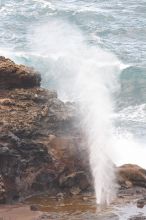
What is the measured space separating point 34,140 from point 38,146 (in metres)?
0.29

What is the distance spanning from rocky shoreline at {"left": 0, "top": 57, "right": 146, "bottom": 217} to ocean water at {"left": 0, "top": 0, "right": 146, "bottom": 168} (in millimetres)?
14730

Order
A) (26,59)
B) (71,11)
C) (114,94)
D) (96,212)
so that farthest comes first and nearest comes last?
(71,11)
(26,59)
(114,94)
(96,212)

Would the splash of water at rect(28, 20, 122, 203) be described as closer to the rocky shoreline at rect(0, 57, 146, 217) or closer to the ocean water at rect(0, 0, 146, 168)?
the ocean water at rect(0, 0, 146, 168)

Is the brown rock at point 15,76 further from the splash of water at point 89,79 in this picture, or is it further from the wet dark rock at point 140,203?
the wet dark rock at point 140,203

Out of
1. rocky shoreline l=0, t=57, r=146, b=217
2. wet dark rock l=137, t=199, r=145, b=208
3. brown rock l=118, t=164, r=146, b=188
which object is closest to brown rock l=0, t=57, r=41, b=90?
rocky shoreline l=0, t=57, r=146, b=217

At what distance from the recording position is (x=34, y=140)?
18203mm

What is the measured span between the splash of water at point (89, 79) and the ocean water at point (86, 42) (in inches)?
4.4

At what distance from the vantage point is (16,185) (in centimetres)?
1727

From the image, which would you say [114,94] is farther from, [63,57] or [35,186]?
[35,186]

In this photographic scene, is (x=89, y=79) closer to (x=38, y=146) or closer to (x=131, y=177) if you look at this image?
(x=131, y=177)

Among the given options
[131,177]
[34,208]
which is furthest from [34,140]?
[131,177]

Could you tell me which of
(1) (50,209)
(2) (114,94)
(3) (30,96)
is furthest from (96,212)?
(2) (114,94)

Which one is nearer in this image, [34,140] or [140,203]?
[140,203]

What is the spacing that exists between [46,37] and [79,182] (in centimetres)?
5669
